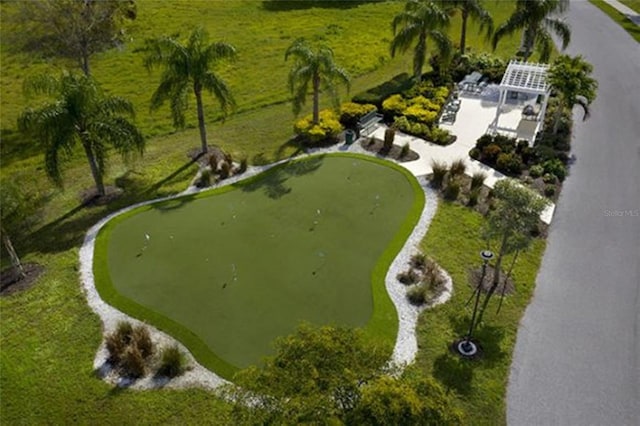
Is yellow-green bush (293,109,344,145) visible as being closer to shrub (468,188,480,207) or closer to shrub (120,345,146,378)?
shrub (468,188,480,207)

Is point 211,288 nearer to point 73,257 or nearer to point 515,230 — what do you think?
point 73,257

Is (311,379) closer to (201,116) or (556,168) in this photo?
(201,116)

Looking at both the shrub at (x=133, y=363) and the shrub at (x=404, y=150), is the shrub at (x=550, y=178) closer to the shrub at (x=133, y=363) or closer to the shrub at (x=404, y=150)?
the shrub at (x=404, y=150)

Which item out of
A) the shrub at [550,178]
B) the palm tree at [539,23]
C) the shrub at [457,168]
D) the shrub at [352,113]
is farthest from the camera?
the palm tree at [539,23]

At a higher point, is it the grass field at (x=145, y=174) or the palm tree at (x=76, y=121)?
the palm tree at (x=76, y=121)

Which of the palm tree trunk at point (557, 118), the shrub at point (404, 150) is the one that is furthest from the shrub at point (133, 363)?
the palm tree trunk at point (557, 118)

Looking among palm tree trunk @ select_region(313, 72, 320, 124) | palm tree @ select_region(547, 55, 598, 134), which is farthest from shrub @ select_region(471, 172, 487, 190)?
palm tree trunk @ select_region(313, 72, 320, 124)

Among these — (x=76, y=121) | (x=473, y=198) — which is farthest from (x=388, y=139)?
(x=76, y=121)
